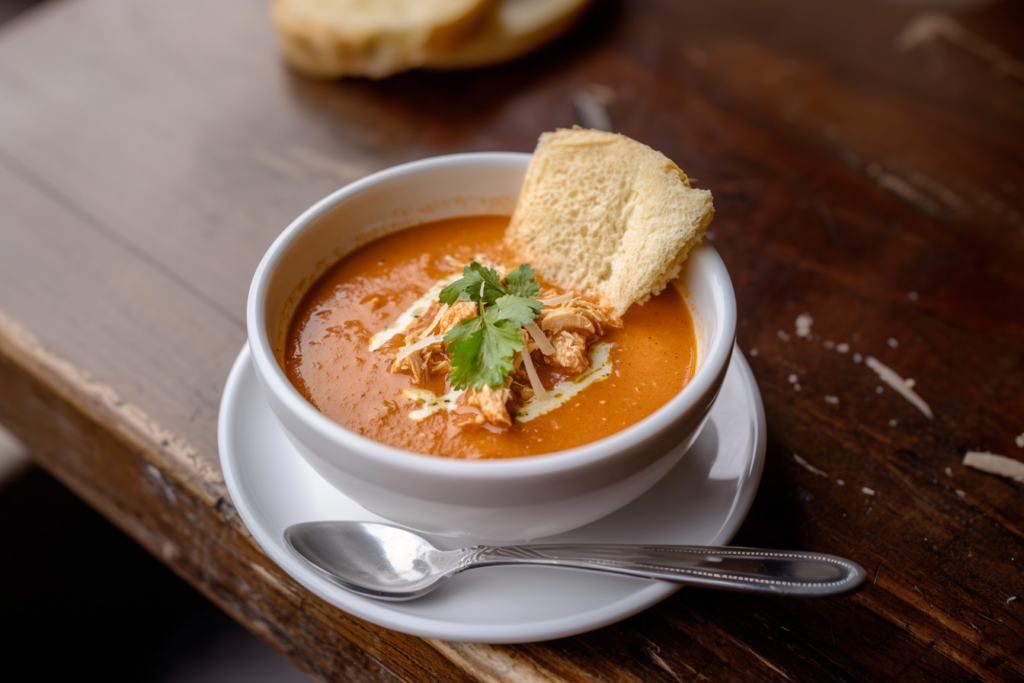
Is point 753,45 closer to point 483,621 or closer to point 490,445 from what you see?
point 490,445

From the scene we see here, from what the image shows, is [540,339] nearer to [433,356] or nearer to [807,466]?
[433,356]

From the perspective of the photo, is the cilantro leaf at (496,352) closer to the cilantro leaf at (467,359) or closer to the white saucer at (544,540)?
the cilantro leaf at (467,359)

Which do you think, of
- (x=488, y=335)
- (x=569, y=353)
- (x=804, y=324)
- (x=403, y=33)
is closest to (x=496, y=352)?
(x=488, y=335)

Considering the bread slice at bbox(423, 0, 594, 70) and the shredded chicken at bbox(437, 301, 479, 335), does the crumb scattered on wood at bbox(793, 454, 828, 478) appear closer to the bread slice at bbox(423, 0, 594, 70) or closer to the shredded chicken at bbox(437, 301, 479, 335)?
the shredded chicken at bbox(437, 301, 479, 335)

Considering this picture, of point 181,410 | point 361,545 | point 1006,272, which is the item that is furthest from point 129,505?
point 1006,272

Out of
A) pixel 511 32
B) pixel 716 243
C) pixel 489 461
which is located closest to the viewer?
pixel 489 461

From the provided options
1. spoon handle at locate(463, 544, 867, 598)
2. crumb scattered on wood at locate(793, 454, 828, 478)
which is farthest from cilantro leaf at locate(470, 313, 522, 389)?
crumb scattered on wood at locate(793, 454, 828, 478)
